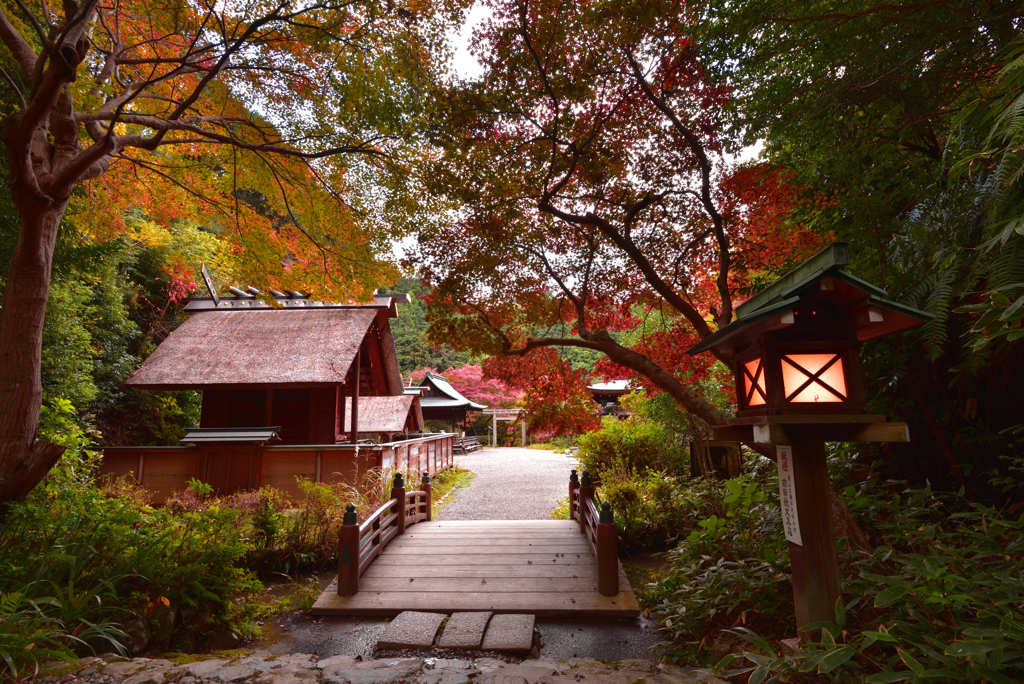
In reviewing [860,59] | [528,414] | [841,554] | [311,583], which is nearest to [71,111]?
[311,583]

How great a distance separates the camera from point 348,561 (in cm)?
483

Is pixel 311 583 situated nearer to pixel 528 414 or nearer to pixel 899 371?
pixel 528 414

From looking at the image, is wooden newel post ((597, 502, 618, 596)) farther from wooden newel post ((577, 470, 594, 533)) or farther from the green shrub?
the green shrub

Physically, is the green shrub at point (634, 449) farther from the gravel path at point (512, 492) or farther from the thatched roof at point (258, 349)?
the thatched roof at point (258, 349)

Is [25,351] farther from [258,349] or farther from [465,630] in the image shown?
[258,349]

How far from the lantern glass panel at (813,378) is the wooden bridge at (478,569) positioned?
2.89 metres

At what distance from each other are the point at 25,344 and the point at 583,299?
216 inches

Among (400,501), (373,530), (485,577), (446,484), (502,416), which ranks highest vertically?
(502,416)

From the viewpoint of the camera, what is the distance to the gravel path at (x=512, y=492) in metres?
9.71

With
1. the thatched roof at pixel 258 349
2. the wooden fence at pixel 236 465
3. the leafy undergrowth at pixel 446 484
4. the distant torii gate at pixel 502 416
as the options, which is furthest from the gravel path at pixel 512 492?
the distant torii gate at pixel 502 416

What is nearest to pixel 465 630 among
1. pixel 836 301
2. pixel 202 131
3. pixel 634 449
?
pixel 836 301

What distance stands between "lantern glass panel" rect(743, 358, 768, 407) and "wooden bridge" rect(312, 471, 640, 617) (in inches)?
101

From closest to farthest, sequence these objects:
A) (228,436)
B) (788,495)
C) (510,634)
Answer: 1. (788,495)
2. (510,634)
3. (228,436)

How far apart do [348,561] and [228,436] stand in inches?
206
